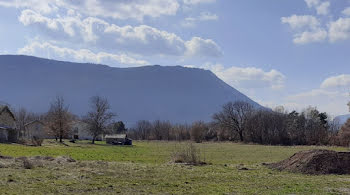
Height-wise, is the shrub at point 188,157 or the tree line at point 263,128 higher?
the tree line at point 263,128

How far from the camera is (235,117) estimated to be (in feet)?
426

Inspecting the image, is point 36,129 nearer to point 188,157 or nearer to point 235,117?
point 235,117

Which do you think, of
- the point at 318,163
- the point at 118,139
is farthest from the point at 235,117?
the point at 318,163

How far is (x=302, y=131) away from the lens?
109188 millimetres

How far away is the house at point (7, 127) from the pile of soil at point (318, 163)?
2115 inches

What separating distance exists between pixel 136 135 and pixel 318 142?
81.2 meters

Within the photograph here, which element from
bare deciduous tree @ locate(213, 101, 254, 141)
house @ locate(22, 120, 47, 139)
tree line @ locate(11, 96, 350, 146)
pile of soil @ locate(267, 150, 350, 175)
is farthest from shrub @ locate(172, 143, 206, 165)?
bare deciduous tree @ locate(213, 101, 254, 141)

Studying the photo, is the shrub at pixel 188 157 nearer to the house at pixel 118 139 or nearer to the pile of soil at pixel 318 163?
the pile of soil at pixel 318 163

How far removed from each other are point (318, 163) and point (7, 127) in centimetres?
5902

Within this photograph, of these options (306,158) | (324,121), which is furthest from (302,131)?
(306,158)

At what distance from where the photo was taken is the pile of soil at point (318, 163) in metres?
24.7

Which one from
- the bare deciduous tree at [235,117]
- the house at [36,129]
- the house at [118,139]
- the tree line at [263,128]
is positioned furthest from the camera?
the bare deciduous tree at [235,117]

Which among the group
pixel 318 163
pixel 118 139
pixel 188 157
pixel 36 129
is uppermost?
pixel 36 129

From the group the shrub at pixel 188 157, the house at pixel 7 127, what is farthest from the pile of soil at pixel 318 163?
the house at pixel 7 127
